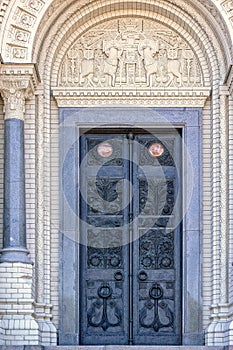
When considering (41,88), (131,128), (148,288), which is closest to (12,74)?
(41,88)

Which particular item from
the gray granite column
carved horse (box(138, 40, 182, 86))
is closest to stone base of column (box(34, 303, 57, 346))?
the gray granite column

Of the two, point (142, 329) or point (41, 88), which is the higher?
point (41, 88)

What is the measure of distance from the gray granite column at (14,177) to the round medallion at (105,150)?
5.57ft

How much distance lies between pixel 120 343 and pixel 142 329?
438 mm

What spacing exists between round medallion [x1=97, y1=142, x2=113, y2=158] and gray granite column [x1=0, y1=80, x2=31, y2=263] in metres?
1.70

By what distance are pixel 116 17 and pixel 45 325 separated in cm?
544

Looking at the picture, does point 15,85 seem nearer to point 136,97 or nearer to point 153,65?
point 136,97

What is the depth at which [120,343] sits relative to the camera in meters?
22.4

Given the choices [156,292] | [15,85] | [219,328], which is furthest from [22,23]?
[219,328]

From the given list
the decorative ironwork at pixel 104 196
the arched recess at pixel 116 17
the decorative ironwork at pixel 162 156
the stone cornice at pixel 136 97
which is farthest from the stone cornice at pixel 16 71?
the decorative ironwork at pixel 162 156

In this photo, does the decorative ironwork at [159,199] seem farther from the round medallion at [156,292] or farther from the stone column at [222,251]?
the round medallion at [156,292]

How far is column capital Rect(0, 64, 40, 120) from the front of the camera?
70.6 ft

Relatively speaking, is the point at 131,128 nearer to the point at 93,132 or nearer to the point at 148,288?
the point at 93,132

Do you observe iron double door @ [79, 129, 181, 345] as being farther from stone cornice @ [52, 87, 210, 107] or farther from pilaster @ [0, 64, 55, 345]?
pilaster @ [0, 64, 55, 345]
